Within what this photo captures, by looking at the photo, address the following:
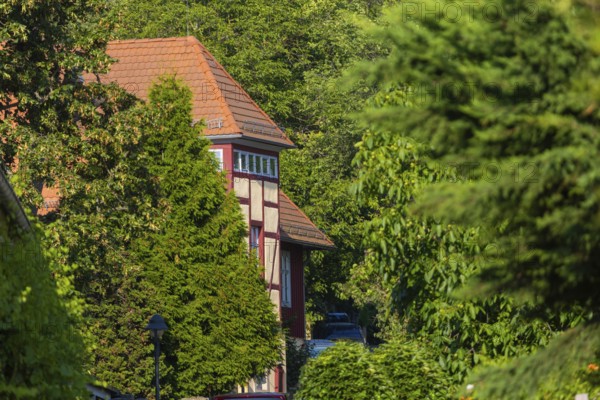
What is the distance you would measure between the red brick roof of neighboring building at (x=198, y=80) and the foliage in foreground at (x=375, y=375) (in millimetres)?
23117

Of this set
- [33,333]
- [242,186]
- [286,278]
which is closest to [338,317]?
[286,278]

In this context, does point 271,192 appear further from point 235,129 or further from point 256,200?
point 235,129

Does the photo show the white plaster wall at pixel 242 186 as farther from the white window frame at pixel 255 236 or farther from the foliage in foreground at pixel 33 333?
the foliage in foreground at pixel 33 333

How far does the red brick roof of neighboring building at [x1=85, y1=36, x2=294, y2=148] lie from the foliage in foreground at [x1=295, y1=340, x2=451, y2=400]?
75.8ft

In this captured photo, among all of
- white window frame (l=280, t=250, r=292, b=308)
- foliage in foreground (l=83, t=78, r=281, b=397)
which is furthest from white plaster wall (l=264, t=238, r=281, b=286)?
foliage in foreground (l=83, t=78, r=281, b=397)

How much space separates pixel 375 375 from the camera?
1906cm

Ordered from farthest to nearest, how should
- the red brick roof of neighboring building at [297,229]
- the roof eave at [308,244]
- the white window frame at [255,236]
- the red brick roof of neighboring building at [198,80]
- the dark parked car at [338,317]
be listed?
the dark parked car at [338,317]
the red brick roof of neighboring building at [297,229]
the roof eave at [308,244]
the white window frame at [255,236]
the red brick roof of neighboring building at [198,80]

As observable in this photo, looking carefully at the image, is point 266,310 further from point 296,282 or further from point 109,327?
point 296,282

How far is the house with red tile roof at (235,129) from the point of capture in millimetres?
42375

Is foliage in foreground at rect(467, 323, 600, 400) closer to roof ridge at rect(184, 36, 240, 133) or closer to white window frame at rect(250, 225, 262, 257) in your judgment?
roof ridge at rect(184, 36, 240, 133)

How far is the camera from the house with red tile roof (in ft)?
139

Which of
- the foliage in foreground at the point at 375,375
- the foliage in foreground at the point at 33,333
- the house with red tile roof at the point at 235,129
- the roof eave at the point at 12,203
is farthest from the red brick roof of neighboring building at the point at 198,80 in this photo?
the foliage in foreground at the point at 33,333

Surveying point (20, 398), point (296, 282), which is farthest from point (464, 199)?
point (296, 282)

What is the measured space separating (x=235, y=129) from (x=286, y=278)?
740 cm
